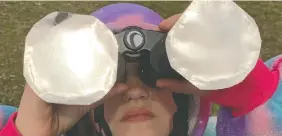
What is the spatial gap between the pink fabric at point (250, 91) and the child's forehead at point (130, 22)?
0.16 meters

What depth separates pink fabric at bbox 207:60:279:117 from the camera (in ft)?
2.57

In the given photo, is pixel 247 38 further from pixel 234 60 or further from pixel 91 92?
pixel 91 92

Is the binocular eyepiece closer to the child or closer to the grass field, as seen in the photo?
the child

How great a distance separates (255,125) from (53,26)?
405 mm

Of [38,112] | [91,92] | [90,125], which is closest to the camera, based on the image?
[91,92]

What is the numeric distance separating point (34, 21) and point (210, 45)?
1.22 metres

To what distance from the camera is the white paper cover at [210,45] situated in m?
0.66

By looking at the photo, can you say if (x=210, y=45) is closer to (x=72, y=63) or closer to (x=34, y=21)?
(x=72, y=63)

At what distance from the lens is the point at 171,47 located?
66cm

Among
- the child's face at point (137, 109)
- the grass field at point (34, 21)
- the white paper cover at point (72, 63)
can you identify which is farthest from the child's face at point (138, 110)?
the grass field at point (34, 21)

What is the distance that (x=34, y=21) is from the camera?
181 centimetres

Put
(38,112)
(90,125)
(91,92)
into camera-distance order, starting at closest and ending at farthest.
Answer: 1. (91,92)
2. (38,112)
3. (90,125)

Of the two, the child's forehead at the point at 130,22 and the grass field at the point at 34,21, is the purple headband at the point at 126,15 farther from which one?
the grass field at the point at 34,21

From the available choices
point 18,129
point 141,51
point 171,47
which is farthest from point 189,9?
point 18,129
